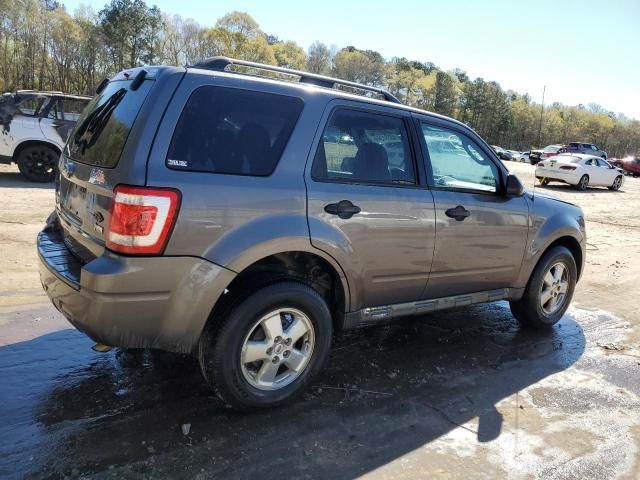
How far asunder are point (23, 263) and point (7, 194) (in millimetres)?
4829

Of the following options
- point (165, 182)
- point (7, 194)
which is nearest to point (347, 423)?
point (165, 182)

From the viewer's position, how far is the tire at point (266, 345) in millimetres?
2930

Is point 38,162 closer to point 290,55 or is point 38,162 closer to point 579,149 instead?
point 579,149

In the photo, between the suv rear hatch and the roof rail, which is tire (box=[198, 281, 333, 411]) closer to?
the suv rear hatch

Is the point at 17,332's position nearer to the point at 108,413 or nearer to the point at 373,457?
the point at 108,413

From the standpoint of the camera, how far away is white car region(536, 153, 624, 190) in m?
20.5

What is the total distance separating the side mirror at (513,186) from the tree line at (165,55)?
1067 inches

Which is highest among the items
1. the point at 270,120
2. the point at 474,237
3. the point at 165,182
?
the point at 270,120

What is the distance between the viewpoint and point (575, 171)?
67.2 ft

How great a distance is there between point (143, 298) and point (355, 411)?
150 cm

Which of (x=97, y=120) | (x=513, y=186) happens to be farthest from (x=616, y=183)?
(x=97, y=120)

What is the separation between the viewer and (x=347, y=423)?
3172mm

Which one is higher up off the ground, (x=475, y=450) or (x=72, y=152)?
(x=72, y=152)

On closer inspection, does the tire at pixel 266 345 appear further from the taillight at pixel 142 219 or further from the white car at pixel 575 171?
the white car at pixel 575 171
